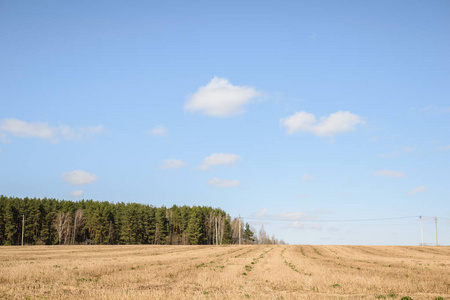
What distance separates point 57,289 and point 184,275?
34.1ft

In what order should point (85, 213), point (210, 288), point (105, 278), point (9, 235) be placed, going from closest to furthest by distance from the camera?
point (210, 288), point (105, 278), point (9, 235), point (85, 213)

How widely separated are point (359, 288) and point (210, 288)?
351 inches

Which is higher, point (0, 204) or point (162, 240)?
point (0, 204)

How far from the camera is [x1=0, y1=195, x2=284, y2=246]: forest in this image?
119 meters

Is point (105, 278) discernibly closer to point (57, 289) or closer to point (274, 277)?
point (57, 289)

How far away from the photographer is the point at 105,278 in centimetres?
2719

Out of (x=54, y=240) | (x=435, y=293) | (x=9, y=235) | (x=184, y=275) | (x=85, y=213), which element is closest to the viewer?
(x=435, y=293)

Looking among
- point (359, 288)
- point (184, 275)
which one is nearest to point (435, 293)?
point (359, 288)

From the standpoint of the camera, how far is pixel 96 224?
130500 millimetres

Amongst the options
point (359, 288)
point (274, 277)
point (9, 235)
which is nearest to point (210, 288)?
point (274, 277)

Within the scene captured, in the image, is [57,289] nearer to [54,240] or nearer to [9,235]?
[9,235]

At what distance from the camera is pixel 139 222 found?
13800 cm

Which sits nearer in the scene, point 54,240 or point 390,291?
point 390,291

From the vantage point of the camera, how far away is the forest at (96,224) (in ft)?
390
